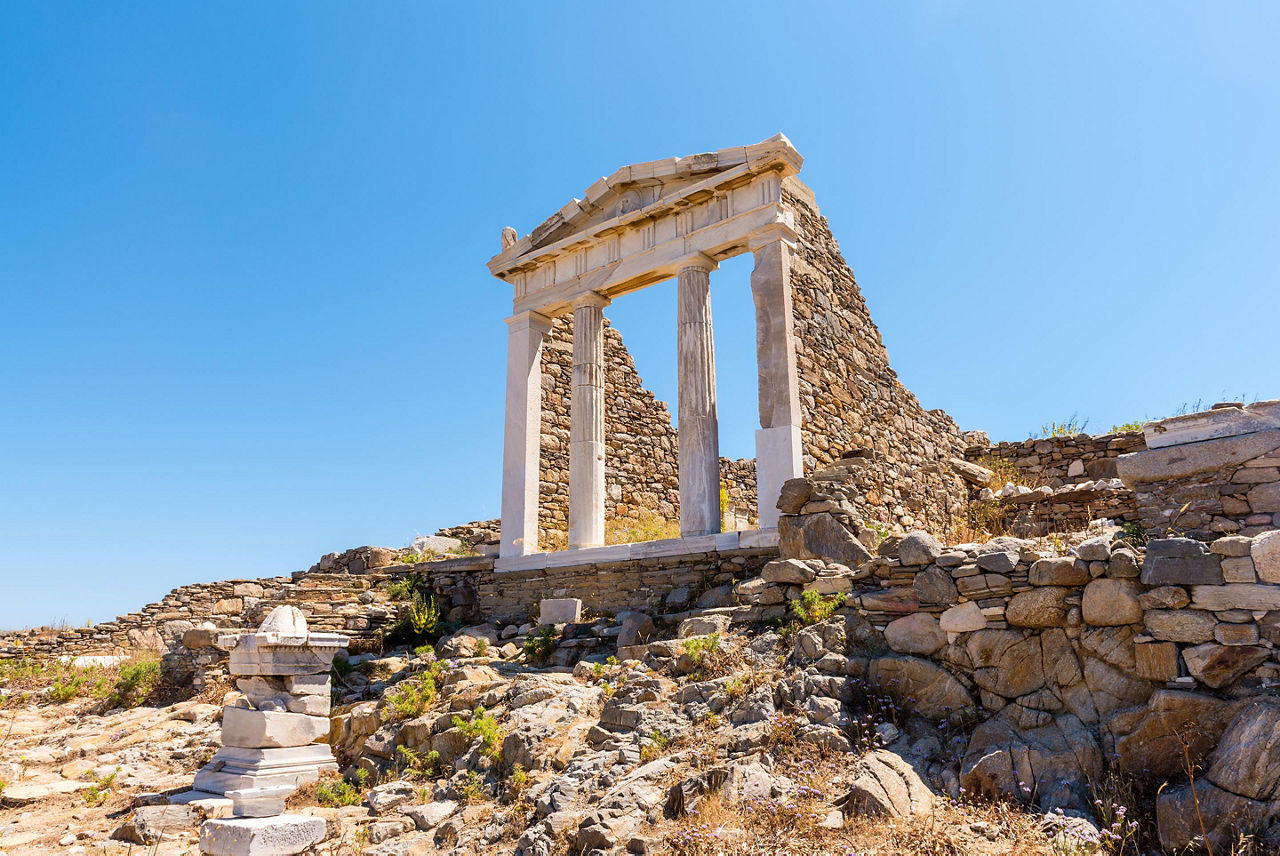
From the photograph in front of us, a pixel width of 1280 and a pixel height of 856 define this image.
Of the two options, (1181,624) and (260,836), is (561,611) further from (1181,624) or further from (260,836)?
(1181,624)

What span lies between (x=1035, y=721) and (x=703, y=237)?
822 cm

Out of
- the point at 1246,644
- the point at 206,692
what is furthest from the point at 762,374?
the point at 206,692

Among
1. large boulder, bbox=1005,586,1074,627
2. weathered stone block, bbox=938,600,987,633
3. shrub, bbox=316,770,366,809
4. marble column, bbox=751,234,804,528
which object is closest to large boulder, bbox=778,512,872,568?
marble column, bbox=751,234,804,528

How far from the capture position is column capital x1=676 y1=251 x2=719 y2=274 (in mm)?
12016

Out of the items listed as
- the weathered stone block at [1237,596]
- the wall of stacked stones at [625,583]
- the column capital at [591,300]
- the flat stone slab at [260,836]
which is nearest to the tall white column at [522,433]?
the wall of stacked stones at [625,583]

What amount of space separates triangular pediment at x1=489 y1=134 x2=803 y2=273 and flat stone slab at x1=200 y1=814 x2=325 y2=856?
9.30 metres

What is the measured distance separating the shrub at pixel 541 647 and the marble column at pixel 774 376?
290 centimetres

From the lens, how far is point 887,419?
42.6 ft

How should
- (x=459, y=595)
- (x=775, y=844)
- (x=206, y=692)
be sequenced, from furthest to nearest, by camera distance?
(x=459, y=595), (x=206, y=692), (x=775, y=844)

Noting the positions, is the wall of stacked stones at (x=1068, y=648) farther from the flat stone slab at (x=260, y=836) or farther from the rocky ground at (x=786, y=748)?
the flat stone slab at (x=260, y=836)

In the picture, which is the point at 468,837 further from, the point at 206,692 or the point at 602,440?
the point at 602,440

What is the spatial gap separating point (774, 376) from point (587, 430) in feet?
10.5

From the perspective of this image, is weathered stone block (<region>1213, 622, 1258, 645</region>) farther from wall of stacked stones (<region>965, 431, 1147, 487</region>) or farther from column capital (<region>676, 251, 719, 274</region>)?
column capital (<region>676, 251, 719, 274</region>)

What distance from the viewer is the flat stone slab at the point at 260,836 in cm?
559
